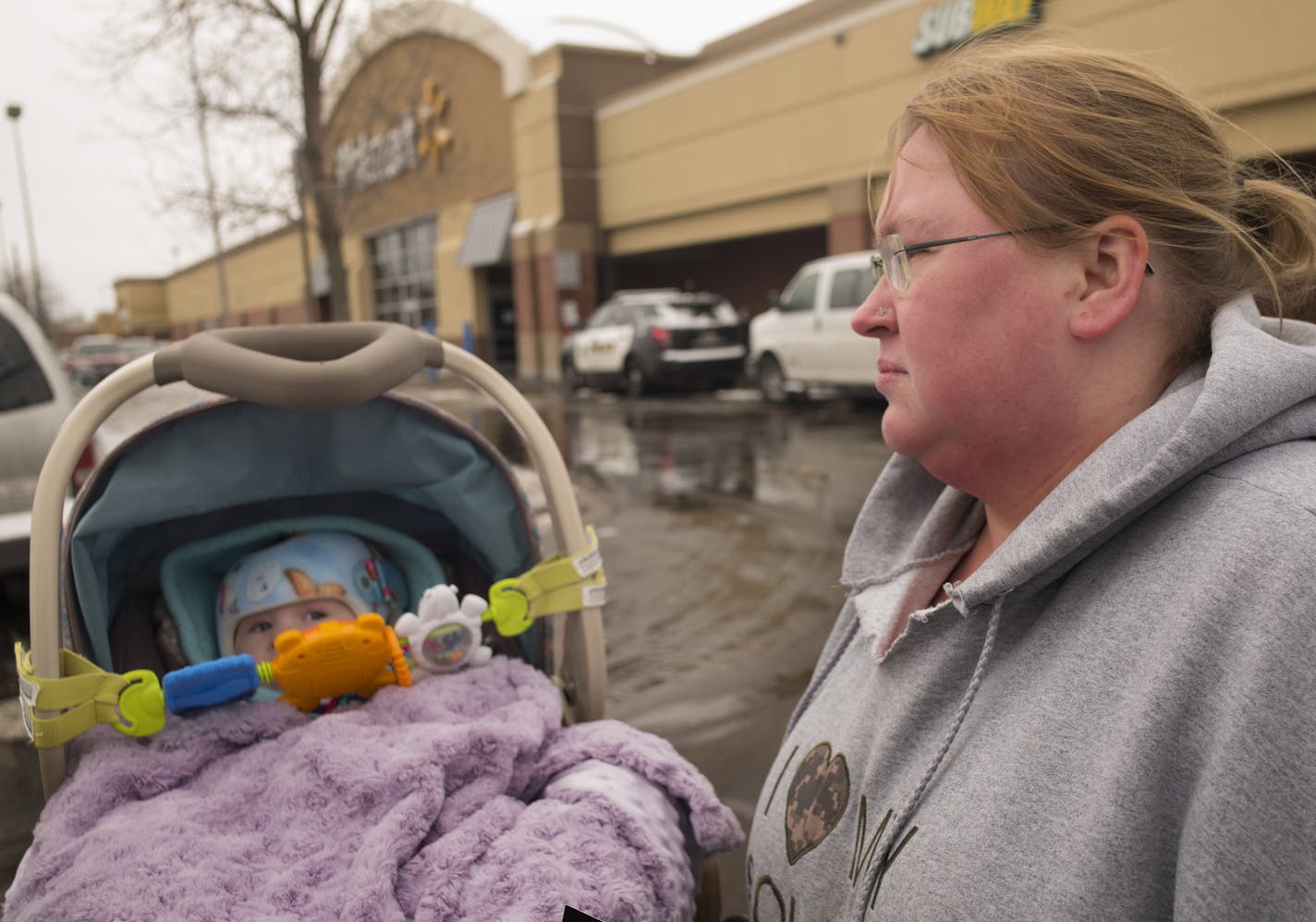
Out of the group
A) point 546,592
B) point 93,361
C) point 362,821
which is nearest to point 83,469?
point 546,592

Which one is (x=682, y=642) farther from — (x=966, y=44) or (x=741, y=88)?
(x=741, y=88)

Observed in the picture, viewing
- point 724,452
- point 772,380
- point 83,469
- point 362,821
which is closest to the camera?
point 362,821

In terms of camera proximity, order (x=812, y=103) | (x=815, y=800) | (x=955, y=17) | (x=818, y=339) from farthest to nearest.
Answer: (x=812, y=103)
(x=955, y=17)
(x=818, y=339)
(x=815, y=800)

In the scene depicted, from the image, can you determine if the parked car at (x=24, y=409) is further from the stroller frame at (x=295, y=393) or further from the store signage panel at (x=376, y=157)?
the store signage panel at (x=376, y=157)

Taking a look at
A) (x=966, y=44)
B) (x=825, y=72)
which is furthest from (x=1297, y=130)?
(x=966, y=44)

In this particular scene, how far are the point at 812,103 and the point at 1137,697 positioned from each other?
1706 cm

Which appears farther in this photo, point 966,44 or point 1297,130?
point 1297,130

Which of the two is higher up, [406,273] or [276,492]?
[406,273]

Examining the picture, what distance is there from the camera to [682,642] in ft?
14.9

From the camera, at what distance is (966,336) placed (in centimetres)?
114

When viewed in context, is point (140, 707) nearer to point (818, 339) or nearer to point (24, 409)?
point (24, 409)

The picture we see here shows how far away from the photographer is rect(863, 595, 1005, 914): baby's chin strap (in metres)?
1.10

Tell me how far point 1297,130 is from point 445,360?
12.4 m

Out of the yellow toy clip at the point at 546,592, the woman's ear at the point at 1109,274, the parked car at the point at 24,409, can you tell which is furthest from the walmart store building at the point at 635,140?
the woman's ear at the point at 1109,274
